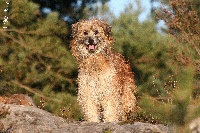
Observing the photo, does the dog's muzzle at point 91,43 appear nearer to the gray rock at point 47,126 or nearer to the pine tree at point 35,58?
the gray rock at point 47,126

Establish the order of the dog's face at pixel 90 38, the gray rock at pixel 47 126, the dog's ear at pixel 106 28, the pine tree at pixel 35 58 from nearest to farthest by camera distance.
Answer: the gray rock at pixel 47 126 < the dog's face at pixel 90 38 < the dog's ear at pixel 106 28 < the pine tree at pixel 35 58

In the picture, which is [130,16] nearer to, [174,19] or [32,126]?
[174,19]

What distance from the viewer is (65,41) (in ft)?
42.8

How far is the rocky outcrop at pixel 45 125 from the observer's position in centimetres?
691

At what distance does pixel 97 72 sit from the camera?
8.27 metres

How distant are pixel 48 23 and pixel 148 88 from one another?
10.5ft

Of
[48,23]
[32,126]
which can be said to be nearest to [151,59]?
[48,23]

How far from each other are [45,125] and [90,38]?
1.88m

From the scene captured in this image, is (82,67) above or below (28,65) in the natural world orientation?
below

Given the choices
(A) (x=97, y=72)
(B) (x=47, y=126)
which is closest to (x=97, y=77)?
(A) (x=97, y=72)

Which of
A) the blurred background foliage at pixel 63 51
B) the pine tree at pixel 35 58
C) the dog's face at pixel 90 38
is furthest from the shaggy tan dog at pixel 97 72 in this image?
the pine tree at pixel 35 58

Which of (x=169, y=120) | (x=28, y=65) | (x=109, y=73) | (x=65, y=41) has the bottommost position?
(x=169, y=120)

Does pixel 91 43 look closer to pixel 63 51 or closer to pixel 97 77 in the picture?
pixel 97 77

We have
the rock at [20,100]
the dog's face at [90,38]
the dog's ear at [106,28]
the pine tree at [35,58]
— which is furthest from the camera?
the pine tree at [35,58]
